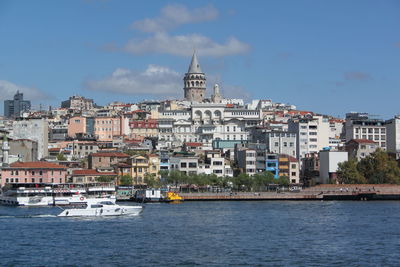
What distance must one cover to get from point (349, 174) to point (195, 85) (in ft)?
215

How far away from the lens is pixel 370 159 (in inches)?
3155

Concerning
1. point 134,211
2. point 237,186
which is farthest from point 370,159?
point 134,211

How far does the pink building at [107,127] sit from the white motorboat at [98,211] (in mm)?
59504

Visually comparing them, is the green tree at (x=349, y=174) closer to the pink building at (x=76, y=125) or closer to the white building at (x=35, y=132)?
the white building at (x=35, y=132)

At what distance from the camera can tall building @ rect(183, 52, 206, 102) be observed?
140 meters

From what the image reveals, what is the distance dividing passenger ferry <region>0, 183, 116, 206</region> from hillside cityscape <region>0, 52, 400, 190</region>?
4.55 metres

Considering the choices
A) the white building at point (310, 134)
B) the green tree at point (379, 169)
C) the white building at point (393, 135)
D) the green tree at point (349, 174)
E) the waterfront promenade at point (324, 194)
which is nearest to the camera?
the waterfront promenade at point (324, 194)

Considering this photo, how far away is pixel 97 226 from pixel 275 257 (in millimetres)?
14230

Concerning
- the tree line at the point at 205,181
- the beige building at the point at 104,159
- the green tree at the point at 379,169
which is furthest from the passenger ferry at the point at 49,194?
the green tree at the point at 379,169

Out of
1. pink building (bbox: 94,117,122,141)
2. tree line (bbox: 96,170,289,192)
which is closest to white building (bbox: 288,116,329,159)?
tree line (bbox: 96,170,289,192)

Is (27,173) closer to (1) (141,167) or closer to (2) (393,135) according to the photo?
(1) (141,167)

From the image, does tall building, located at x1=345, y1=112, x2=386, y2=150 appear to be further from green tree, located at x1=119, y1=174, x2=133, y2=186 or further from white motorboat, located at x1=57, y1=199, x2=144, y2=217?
white motorboat, located at x1=57, y1=199, x2=144, y2=217

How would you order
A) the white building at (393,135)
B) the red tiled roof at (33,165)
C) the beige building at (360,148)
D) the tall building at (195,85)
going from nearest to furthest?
the red tiled roof at (33,165)
the beige building at (360,148)
the white building at (393,135)
the tall building at (195,85)

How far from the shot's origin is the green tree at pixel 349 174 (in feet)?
254
